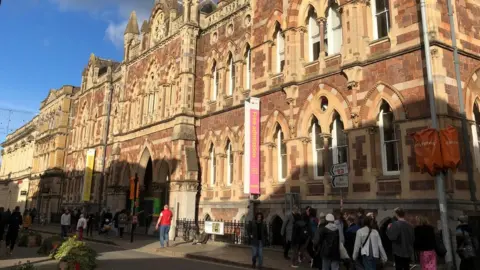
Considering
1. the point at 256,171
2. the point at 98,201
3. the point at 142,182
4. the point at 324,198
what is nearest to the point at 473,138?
the point at 324,198

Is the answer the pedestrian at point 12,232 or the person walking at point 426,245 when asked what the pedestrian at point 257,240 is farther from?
the pedestrian at point 12,232

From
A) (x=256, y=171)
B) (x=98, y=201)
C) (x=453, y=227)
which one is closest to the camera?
(x=453, y=227)

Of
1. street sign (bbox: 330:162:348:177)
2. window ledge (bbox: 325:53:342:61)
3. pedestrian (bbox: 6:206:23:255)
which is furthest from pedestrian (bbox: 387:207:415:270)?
pedestrian (bbox: 6:206:23:255)

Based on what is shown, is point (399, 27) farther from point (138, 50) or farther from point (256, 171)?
point (138, 50)

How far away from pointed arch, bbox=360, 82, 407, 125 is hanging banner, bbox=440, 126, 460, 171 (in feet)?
5.11

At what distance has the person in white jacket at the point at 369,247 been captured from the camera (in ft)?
29.0

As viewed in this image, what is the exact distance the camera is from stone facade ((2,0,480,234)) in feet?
42.8

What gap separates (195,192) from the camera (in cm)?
2234

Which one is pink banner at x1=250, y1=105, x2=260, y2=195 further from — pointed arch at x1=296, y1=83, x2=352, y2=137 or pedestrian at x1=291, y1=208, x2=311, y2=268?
pedestrian at x1=291, y1=208, x2=311, y2=268

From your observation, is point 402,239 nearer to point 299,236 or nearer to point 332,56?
point 299,236

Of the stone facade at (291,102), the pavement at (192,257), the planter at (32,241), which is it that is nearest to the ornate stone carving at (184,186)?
the stone facade at (291,102)

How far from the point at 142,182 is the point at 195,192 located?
21.6 feet

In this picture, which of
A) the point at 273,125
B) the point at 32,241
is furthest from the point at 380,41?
the point at 32,241

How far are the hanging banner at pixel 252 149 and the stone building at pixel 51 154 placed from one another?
105 ft
